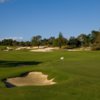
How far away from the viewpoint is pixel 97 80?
20375 millimetres

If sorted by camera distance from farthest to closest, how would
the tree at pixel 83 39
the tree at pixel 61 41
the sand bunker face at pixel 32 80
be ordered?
the tree at pixel 83 39
the tree at pixel 61 41
the sand bunker face at pixel 32 80

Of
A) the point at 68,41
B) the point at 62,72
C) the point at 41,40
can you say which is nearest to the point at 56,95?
the point at 62,72

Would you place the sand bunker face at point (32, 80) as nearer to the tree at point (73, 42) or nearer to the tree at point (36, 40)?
the tree at point (73, 42)

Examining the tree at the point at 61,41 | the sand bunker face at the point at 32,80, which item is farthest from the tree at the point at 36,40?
the sand bunker face at the point at 32,80

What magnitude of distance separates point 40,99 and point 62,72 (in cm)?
1045

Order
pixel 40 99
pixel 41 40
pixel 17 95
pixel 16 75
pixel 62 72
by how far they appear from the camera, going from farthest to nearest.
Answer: pixel 41 40 < pixel 16 75 < pixel 62 72 < pixel 17 95 < pixel 40 99

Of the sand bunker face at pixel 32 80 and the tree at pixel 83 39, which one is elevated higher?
the tree at pixel 83 39

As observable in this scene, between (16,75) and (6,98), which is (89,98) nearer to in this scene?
(6,98)

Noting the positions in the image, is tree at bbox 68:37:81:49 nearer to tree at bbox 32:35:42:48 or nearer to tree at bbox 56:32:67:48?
tree at bbox 56:32:67:48

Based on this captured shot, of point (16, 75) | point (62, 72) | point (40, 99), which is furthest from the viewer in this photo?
point (16, 75)

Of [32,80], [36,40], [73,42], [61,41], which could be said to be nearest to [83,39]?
[73,42]

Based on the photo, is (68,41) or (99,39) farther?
(68,41)

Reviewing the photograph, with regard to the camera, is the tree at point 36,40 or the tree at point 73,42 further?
the tree at point 36,40

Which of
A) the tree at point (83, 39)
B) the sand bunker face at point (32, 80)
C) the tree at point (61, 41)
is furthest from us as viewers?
the tree at point (83, 39)
